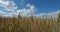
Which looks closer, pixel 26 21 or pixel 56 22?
pixel 56 22

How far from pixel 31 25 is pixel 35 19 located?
0.62 meters

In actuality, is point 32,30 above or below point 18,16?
below

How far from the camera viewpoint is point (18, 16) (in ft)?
24.1

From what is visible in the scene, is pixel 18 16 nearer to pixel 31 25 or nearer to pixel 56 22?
pixel 31 25

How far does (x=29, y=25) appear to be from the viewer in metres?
6.68

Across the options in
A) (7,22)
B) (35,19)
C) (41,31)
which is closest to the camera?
(41,31)

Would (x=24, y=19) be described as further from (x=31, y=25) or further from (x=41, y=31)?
(x=41, y=31)

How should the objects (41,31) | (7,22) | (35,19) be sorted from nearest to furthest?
(41,31) < (7,22) < (35,19)

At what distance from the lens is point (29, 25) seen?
21.9 feet

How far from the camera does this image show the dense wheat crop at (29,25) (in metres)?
6.38

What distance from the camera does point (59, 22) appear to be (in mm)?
6371

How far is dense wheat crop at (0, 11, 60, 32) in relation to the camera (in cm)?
638

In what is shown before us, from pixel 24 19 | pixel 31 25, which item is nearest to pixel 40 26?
pixel 31 25

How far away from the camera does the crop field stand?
6380mm
